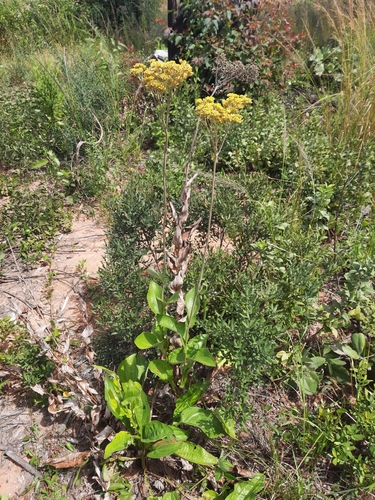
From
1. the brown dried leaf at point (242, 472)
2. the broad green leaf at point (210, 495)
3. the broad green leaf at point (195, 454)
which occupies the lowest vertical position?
the brown dried leaf at point (242, 472)

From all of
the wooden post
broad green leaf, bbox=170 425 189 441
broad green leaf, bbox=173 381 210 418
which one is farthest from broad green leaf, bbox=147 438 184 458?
the wooden post

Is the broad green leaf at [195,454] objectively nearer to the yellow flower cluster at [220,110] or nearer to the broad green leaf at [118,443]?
the broad green leaf at [118,443]

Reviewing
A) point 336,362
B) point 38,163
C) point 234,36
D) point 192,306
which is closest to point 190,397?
point 192,306

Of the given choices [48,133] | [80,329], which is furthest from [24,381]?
[48,133]

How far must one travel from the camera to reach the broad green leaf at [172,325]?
5.85 ft

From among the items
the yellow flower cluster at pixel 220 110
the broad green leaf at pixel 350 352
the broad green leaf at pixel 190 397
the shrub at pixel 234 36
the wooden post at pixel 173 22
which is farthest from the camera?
the wooden post at pixel 173 22

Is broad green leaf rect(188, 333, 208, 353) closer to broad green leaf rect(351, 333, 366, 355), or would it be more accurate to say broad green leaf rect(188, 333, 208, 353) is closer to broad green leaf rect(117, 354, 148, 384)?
broad green leaf rect(117, 354, 148, 384)

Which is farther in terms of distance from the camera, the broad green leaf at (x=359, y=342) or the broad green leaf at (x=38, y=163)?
the broad green leaf at (x=38, y=163)

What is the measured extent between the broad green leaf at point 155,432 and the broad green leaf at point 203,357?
1.02 feet

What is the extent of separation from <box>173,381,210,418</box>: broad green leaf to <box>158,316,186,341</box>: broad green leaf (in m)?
0.28

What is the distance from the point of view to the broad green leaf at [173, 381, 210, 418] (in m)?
1.89

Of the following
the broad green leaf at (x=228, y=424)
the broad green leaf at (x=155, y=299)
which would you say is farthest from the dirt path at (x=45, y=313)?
the broad green leaf at (x=228, y=424)

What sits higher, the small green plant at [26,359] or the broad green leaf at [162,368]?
the broad green leaf at [162,368]

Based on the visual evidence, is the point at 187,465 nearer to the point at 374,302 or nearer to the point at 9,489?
the point at 9,489
